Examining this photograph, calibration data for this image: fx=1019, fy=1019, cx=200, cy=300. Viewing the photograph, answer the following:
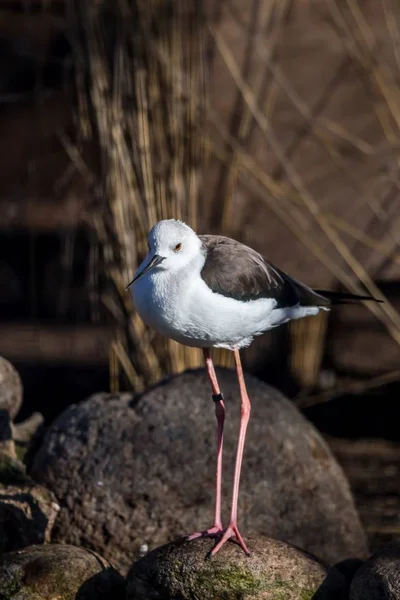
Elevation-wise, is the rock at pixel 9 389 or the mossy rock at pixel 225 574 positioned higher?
the rock at pixel 9 389

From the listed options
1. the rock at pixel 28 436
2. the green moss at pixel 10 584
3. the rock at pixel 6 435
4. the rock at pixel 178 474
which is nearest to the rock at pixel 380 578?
the rock at pixel 178 474

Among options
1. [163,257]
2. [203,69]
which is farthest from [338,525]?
[203,69]

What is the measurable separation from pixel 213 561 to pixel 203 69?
3169 mm

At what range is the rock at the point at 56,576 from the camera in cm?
427

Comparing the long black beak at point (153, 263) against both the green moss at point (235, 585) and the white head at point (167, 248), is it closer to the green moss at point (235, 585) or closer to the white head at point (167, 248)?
the white head at point (167, 248)

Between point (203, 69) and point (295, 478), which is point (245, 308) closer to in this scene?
point (295, 478)

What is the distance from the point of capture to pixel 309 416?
740 centimetres

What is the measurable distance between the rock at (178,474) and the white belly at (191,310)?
91 cm

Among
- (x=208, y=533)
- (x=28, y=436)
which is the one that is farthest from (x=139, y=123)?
(x=208, y=533)

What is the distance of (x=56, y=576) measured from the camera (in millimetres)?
4324

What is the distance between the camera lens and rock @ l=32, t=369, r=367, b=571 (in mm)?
4949

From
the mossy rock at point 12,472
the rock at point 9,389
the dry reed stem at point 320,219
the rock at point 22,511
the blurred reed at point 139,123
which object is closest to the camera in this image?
the rock at point 22,511

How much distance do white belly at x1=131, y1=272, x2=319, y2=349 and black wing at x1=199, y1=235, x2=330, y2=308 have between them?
5cm

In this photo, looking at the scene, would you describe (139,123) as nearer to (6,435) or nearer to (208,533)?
(6,435)
